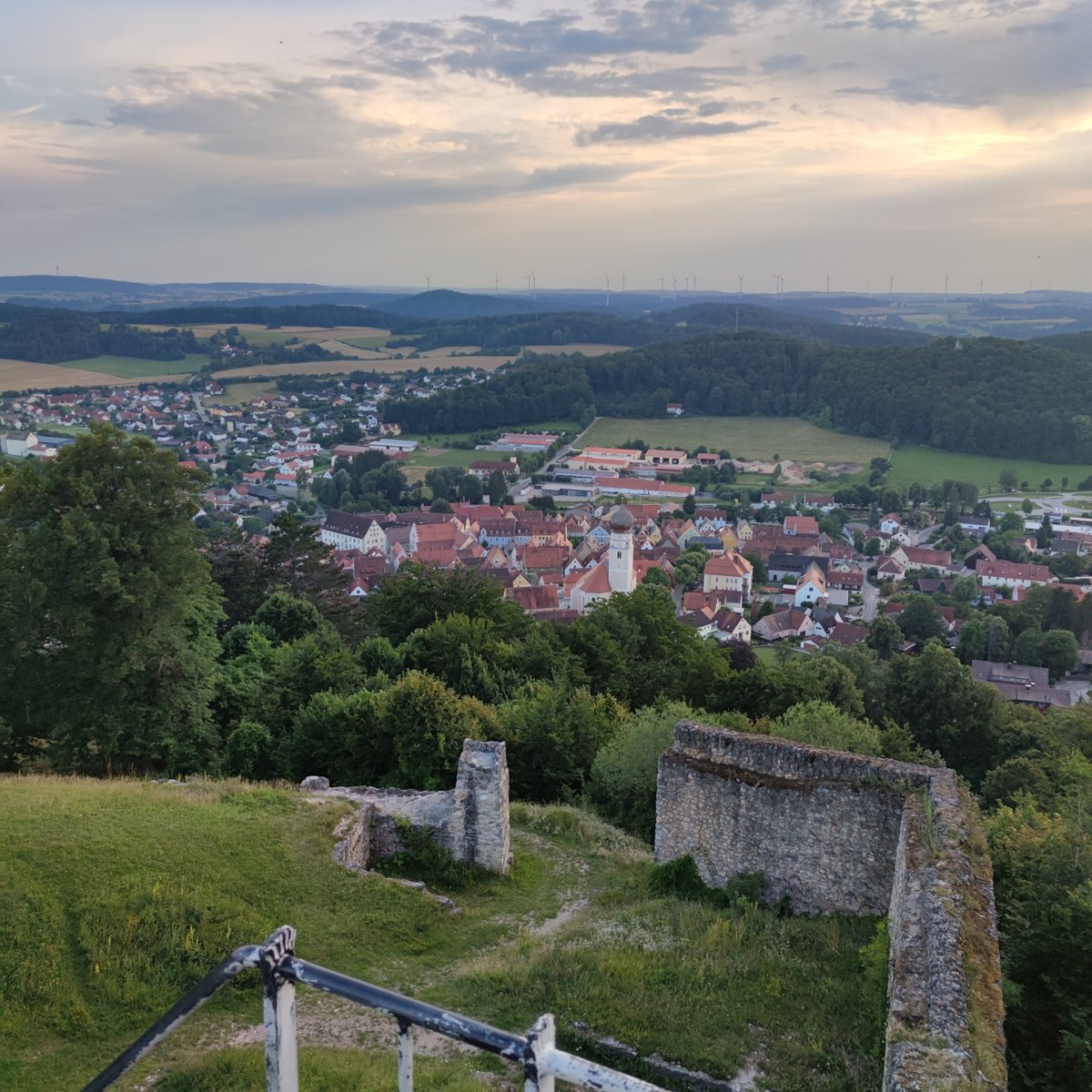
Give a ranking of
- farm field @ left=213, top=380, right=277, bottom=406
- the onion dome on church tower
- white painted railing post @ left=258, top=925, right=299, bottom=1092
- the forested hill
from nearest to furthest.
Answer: white painted railing post @ left=258, top=925, right=299, bottom=1092 < the onion dome on church tower < the forested hill < farm field @ left=213, top=380, right=277, bottom=406

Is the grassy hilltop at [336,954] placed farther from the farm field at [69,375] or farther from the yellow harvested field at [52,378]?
the farm field at [69,375]

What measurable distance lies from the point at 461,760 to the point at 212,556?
91.7ft

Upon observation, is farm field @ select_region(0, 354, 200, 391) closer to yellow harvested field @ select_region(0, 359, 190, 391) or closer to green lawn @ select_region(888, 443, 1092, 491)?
yellow harvested field @ select_region(0, 359, 190, 391)

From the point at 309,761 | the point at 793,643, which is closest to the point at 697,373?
the point at 793,643

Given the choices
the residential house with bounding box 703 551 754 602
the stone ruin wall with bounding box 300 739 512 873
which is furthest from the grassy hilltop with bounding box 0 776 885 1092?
the residential house with bounding box 703 551 754 602

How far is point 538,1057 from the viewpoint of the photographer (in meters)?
3.60

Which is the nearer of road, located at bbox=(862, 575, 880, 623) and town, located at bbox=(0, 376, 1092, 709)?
town, located at bbox=(0, 376, 1092, 709)

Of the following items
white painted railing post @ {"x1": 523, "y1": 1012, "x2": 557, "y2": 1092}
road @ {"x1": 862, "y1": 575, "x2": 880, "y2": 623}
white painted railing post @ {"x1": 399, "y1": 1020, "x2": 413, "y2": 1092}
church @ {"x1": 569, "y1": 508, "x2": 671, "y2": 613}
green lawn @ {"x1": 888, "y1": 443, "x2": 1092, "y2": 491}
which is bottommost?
road @ {"x1": 862, "y1": 575, "x2": 880, "y2": 623}

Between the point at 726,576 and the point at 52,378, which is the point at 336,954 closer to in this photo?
the point at 726,576

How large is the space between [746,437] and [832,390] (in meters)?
18.7

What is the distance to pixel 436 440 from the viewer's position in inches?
5910

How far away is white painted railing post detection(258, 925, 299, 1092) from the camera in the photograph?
13.2 ft

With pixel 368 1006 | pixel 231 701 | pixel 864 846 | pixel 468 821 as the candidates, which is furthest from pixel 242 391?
pixel 368 1006

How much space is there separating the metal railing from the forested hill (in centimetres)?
13757
